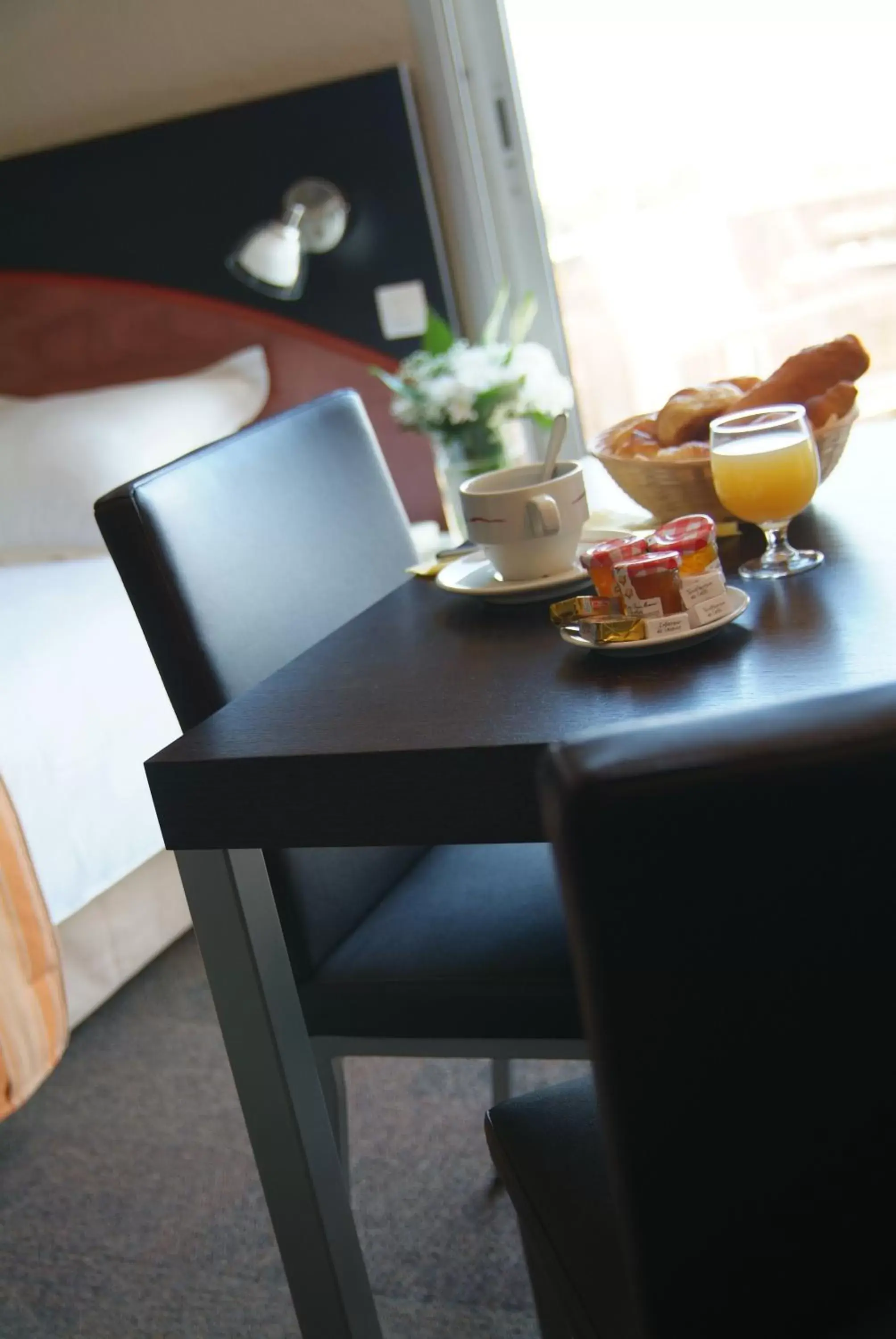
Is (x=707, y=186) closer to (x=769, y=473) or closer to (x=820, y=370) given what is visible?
(x=820, y=370)

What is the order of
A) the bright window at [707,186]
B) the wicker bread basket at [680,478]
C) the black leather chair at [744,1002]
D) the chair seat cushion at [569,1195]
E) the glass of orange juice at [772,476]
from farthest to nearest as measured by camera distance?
the bright window at [707,186], the wicker bread basket at [680,478], the glass of orange juice at [772,476], the chair seat cushion at [569,1195], the black leather chair at [744,1002]

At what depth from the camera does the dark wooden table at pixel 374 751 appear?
0.84m

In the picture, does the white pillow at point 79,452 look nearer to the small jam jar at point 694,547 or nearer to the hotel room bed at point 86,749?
the hotel room bed at point 86,749

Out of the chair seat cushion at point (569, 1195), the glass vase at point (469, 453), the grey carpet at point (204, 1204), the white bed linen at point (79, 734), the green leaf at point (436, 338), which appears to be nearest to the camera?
the chair seat cushion at point (569, 1195)

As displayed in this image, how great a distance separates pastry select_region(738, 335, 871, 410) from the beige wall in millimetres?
1916

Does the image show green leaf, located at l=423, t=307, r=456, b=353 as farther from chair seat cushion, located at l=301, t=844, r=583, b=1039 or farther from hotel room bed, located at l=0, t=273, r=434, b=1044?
chair seat cushion, located at l=301, t=844, r=583, b=1039

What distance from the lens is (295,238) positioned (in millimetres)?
2830

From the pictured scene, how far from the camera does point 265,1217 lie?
165 centimetres

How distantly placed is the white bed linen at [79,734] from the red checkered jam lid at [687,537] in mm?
1120

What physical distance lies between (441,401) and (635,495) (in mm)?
1146

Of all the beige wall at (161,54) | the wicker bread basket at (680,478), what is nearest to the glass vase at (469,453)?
the beige wall at (161,54)

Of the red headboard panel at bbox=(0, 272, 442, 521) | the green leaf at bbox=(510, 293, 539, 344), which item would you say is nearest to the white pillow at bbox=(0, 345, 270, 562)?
the red headboard panel at bbox=(0, 272, 442, 521)

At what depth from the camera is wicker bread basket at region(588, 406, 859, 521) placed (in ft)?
3.97

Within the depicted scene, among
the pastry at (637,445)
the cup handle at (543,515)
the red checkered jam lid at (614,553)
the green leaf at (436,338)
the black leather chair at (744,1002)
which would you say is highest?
the green leaf at (436,338)
